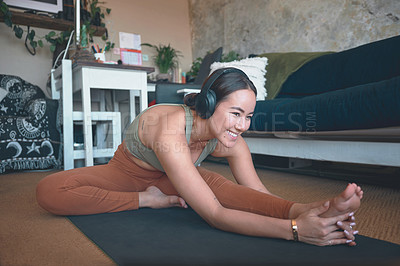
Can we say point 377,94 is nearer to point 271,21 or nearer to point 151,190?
point 151,190

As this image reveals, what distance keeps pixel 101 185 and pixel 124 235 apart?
298 millimetres

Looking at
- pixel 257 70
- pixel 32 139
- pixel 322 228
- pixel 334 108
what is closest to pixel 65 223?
pixel 322 228

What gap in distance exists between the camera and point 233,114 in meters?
0.85

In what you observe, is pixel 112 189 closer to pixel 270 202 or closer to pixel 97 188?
pixel 97 188

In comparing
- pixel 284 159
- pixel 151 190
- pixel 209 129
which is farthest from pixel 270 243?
pixel 284 159

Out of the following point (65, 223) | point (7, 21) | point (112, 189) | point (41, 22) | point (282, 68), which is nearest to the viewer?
point (65, 223)

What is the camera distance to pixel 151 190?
113cm

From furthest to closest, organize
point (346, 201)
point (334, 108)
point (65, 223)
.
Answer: point (334, 108) → point (65, 223) → point (346, 201)

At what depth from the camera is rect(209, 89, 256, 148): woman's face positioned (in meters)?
0.84

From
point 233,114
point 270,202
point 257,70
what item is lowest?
point 270,202

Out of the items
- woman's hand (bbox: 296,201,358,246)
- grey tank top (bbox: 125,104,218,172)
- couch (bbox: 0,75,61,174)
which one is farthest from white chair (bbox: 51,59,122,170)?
woman's hand (bbox: 296,201,358,246)

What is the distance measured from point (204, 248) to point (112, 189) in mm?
507

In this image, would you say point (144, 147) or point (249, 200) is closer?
point (249, 200)

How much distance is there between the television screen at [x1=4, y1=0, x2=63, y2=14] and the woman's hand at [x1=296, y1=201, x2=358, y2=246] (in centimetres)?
371
